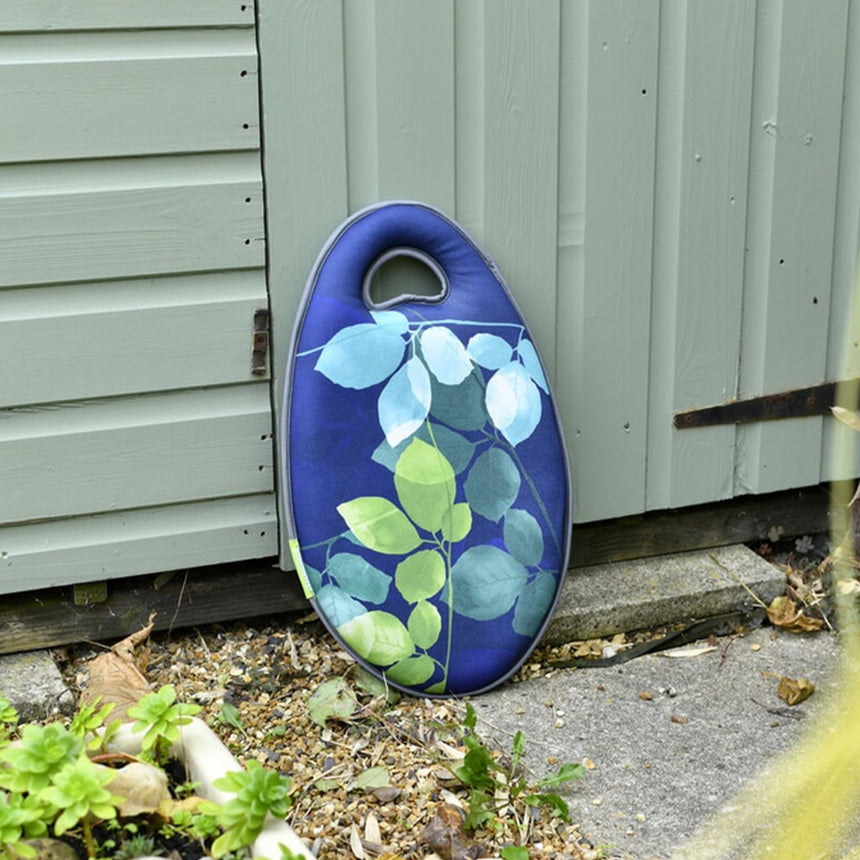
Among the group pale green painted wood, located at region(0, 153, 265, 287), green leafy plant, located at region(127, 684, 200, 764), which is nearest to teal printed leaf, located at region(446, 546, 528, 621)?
pale green painted wood, located at region(0, 153, 265, 287)

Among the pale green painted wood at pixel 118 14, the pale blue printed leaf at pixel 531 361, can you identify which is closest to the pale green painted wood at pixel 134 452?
the pale blue printed leaf at pixel 531 361

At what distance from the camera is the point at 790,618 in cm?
334

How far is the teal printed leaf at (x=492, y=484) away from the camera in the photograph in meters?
3.01

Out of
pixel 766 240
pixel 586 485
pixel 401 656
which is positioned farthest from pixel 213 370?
pixel 766 240

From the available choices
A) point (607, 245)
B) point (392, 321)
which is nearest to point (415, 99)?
point (392, 321)

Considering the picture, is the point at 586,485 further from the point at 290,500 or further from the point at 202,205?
the point at 202,205

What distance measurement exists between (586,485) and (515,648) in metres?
0.49

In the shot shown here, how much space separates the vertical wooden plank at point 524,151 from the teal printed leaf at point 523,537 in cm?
41

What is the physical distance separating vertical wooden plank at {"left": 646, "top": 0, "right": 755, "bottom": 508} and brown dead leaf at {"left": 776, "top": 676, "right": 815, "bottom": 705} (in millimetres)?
560

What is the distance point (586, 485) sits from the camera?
331 centimetres

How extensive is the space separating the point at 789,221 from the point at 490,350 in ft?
2.92

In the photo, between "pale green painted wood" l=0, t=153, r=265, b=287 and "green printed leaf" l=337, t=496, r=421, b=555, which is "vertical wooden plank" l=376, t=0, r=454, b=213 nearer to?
"pale green painted wood" l=0, t=153, r=265, b=287

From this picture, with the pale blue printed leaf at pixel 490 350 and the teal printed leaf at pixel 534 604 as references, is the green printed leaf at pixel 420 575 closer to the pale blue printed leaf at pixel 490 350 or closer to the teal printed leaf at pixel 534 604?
the teal printed leaf at pixel 534 604

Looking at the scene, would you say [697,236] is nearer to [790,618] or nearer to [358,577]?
[790,618]
